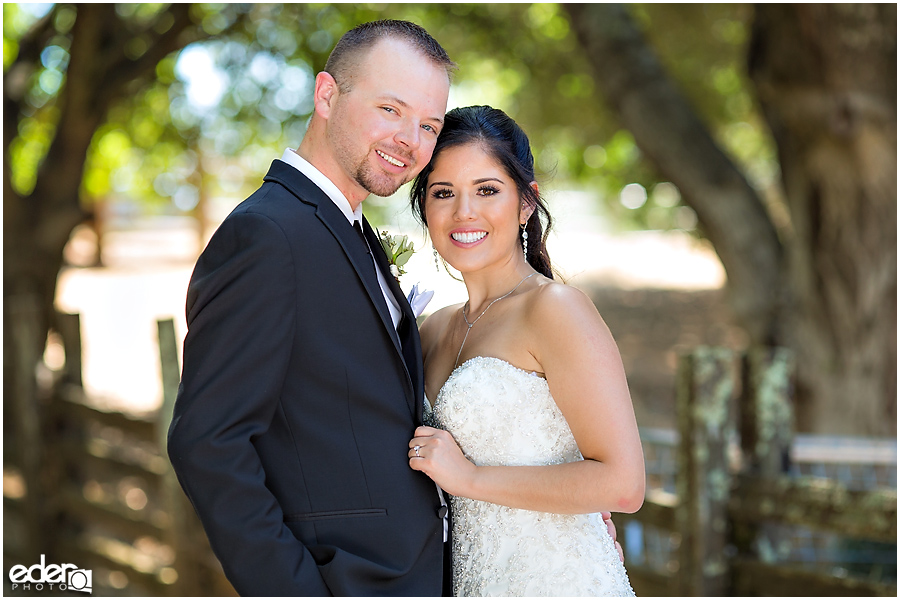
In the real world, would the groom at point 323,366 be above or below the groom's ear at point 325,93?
below

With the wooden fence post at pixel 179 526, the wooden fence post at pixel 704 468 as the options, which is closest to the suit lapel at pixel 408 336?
the wooden fence post at pixel 704 468

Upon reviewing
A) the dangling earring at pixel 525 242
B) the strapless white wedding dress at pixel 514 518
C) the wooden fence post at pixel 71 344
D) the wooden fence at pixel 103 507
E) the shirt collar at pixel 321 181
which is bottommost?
the wooden fence at pixel 103 507

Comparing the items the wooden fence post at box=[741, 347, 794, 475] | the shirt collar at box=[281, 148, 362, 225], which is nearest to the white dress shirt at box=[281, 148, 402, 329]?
the shirt collar at box=[281, 148, 362, 225]

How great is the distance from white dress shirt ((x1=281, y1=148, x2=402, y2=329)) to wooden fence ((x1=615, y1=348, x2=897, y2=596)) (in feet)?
6.61

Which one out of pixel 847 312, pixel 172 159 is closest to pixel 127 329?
pixel 172 159

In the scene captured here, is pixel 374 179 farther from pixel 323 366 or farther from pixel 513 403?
pixel 513 403

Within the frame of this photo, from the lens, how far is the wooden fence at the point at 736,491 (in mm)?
3658

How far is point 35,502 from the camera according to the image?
5.76 metres

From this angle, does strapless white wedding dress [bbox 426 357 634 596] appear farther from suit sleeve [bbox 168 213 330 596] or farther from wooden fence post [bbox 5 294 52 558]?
wooden fence post [bbox 5 294 52 558]

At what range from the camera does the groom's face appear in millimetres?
2066

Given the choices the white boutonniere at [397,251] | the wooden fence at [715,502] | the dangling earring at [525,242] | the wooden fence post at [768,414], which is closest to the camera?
the white boutonniere at [397,251]

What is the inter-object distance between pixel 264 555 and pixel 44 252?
547cm

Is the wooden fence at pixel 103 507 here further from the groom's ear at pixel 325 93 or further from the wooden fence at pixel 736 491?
the groom's ear at pixel 325 93

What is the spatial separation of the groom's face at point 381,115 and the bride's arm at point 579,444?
1.93 feet
